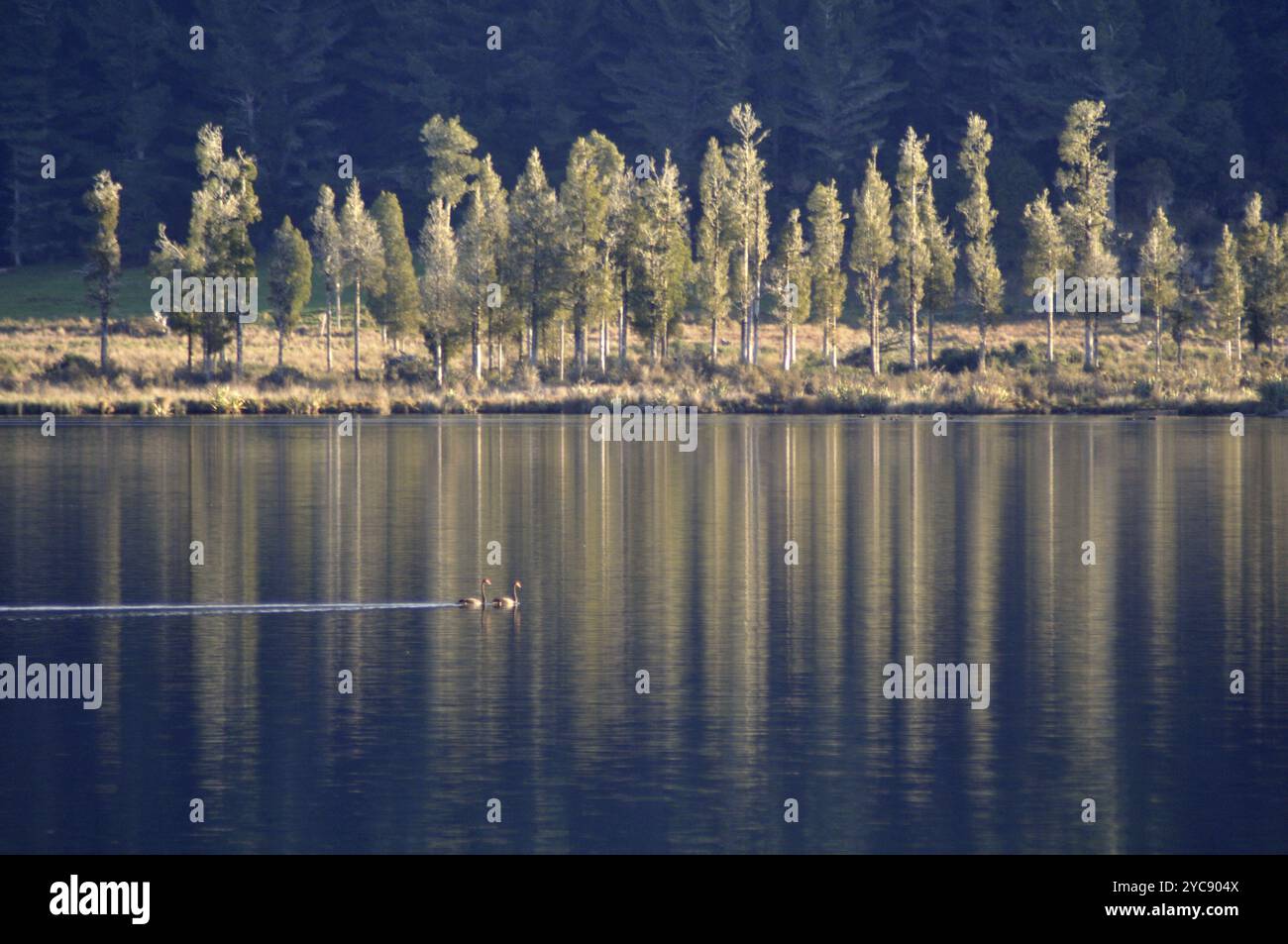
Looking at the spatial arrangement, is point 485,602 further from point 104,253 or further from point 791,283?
point 791,283

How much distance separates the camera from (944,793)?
671 inches

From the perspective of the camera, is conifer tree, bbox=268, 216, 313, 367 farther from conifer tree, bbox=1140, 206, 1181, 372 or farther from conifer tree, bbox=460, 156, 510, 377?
conifer tree, bbox=1140, 206, 1181, 372

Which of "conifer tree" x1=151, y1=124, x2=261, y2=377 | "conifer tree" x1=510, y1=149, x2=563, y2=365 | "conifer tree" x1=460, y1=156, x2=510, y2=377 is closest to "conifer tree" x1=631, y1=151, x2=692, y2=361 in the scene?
"conifer tree" x1=510, y1=149, x2=563, y2=365

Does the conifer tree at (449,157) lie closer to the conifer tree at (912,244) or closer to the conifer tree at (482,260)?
the conifer tree at (482,260)

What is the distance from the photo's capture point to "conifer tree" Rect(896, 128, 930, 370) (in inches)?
4144

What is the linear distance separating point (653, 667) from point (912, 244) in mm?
86219

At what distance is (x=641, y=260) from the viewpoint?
327 feet

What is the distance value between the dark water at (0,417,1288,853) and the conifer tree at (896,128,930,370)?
57.7 m

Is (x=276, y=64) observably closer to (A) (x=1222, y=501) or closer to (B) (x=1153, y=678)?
(A) (x=1222, y=501)

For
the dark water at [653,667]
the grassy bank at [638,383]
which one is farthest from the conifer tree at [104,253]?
the dark water at [653,667]

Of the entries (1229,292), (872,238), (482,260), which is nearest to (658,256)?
(482,260)
